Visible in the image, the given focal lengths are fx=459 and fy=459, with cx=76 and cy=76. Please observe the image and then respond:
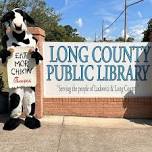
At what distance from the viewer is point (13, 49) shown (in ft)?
29.5

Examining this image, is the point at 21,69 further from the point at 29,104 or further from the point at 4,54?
the point at 29,104

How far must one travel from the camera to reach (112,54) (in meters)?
10.3

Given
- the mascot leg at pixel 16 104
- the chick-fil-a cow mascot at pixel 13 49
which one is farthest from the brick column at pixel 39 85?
the mascot leg at pixel 16 104

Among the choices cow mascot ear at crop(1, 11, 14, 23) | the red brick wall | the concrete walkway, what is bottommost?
the concrete walkway

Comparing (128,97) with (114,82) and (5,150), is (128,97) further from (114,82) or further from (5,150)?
(5,150)

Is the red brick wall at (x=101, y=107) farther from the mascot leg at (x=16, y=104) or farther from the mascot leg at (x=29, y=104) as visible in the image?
the mascot leg at (x=16, y=104)

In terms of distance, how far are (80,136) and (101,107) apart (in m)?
2.08

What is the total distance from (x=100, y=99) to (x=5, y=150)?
3.52 m

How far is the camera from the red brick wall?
33.7 ft

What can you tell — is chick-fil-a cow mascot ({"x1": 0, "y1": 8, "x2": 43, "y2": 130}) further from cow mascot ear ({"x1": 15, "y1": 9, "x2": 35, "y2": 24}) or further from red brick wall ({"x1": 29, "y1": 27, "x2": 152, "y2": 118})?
red brick wall ({"x1": 29, "y1": 27, "x2": 152, "y2": 118})

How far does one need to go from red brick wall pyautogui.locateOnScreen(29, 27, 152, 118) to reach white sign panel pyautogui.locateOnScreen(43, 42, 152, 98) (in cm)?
12

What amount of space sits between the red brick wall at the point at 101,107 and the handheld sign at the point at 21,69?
3.96 ft

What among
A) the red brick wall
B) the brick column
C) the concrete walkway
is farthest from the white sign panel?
the concrete walkway

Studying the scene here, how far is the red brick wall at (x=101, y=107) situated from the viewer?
404 inches
